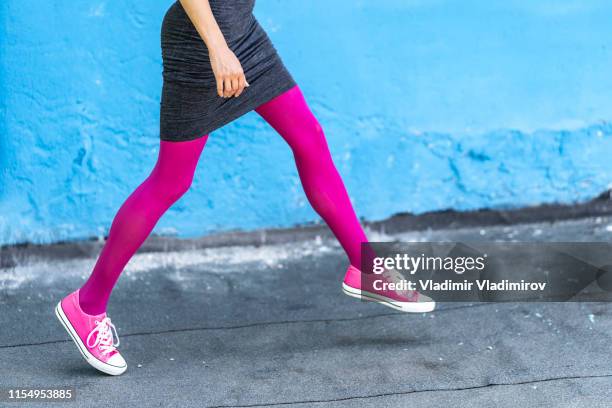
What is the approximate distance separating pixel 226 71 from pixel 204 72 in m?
0.18

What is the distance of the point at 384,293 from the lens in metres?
3.20

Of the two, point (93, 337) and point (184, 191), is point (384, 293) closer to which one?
point (184, 191)

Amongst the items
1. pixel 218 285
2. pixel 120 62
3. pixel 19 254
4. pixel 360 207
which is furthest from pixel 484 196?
pixel 19 254

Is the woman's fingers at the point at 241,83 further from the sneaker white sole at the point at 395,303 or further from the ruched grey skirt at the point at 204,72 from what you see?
the sneaker white sole at the point at 395,303

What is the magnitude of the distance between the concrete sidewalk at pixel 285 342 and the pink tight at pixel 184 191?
12.7 inches

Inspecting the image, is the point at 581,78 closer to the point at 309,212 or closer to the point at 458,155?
the point at 458,155

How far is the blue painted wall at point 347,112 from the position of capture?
3.99 metres

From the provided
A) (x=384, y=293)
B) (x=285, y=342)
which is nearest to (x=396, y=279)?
(x=384, y=293)

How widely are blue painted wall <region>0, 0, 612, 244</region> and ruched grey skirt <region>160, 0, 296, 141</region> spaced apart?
1.17 m

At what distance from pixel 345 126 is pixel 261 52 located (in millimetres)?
1349

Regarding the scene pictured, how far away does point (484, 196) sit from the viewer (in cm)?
446

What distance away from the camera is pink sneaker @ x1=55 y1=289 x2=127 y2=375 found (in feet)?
9.79

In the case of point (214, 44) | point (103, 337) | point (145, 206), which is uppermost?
point (214, 44)

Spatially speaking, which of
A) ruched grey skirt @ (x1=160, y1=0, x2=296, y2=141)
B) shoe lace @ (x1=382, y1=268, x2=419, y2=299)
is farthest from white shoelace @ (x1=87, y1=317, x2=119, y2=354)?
shoe lace @ (x1=382, y1=268, x2=419, y2=299)
